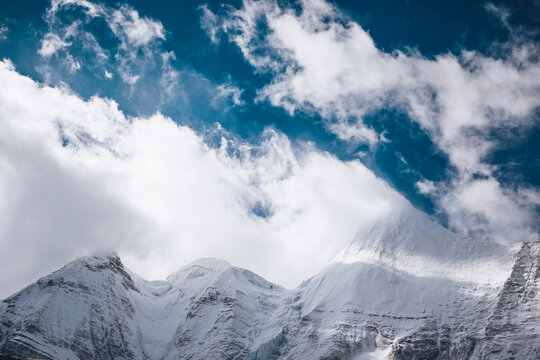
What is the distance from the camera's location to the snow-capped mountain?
143m

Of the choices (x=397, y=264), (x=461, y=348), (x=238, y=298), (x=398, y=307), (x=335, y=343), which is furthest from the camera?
(x=238, y=298)

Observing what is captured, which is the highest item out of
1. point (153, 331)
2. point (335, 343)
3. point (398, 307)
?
point (398, 307)

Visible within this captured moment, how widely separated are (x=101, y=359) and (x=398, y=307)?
8747 centimetres

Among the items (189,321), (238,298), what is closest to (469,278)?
(238,298)

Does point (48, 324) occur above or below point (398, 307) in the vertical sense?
below

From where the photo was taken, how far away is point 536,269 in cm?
15462

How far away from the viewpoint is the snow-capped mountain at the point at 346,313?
14338 cm

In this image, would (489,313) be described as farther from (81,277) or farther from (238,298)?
(81,277)

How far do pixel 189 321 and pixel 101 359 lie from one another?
34965mm

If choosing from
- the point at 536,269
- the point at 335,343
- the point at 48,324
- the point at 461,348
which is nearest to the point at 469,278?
the point at 536,269

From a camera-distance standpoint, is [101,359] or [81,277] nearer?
[101,359]

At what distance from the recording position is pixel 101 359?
161 m

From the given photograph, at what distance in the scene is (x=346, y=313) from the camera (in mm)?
160125

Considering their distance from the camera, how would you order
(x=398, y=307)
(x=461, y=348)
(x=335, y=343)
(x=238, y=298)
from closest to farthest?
(x=461, y=348)
(x=335, y=343)
(x=398, y=307)
(x=238, y=298)
